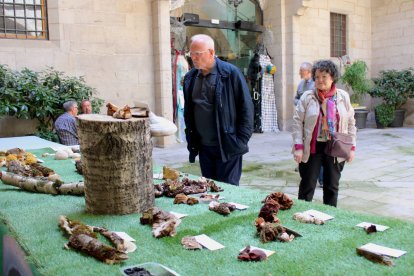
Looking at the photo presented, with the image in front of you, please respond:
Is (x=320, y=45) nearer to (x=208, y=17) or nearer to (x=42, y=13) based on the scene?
(x=208, y=17)

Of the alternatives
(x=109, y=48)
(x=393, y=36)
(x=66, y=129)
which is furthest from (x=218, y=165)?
(x=393, y=36)

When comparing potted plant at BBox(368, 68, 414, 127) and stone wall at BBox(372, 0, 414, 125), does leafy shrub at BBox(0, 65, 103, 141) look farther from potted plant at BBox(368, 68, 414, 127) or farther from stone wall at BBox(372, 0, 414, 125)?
stone wall at BBox(372, 0, 414, 125)

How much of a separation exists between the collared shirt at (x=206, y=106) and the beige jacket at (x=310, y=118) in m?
0.65

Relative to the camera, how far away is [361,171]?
6121 mm

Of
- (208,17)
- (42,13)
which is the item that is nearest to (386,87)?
(208,17)

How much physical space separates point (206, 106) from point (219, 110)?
11cm

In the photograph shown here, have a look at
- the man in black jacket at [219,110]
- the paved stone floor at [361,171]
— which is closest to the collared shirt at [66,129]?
the paved stone floor at [361,171]

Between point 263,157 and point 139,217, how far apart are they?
5730 millimetres

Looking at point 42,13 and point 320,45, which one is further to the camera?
point 320,45

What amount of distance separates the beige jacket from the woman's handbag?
0.08 m

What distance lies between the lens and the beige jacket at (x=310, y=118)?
10.6 ft

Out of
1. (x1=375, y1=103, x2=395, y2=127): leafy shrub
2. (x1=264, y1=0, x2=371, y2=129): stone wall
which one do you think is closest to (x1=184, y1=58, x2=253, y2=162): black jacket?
(x1=264, y1=0, x2=371, y2=129): stone wall

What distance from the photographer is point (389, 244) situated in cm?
155

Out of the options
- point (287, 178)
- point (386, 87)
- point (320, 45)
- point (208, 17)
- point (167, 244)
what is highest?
point (208, 17)
